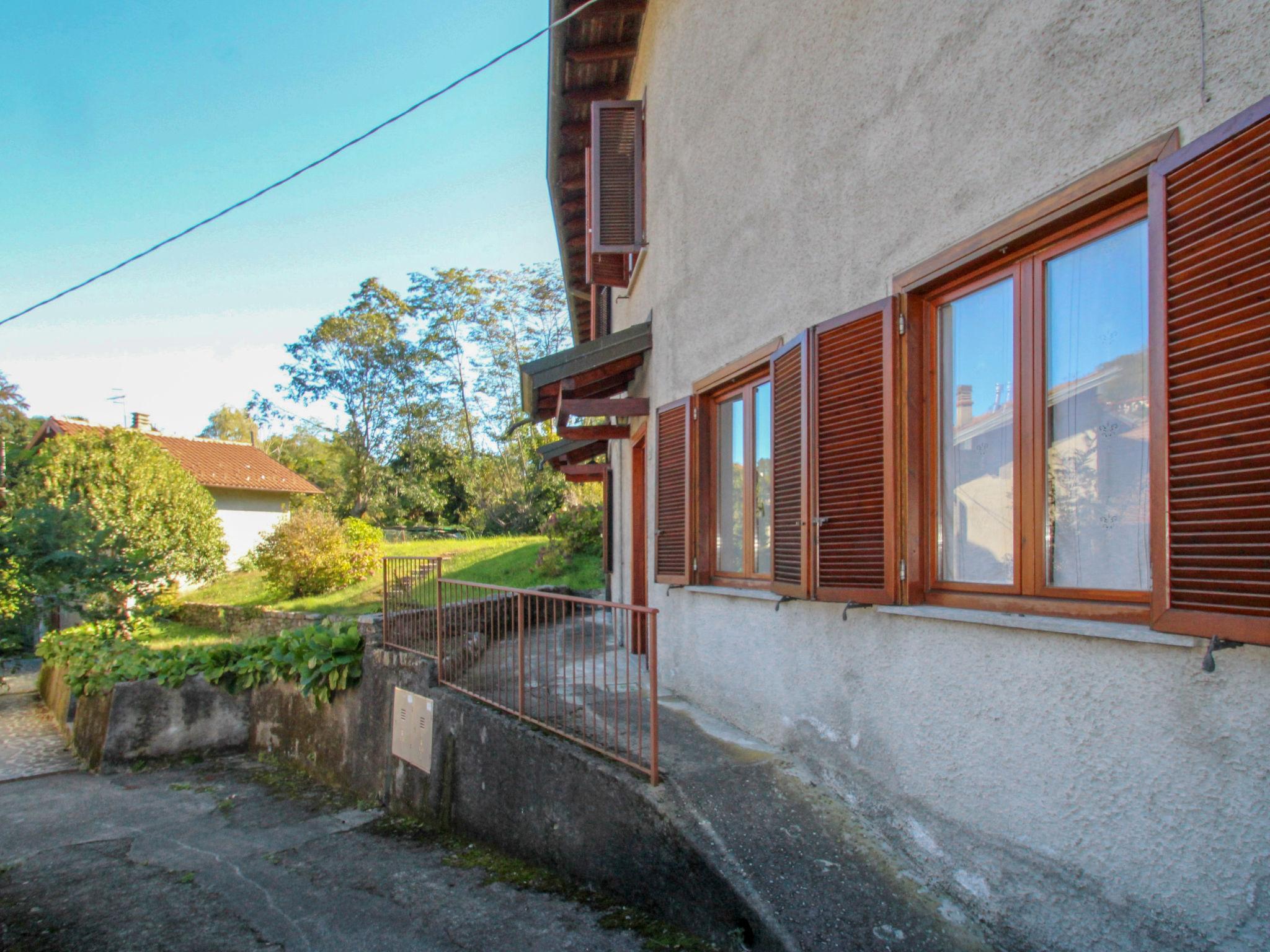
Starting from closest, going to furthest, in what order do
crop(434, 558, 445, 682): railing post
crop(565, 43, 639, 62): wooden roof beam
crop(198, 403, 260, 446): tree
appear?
crop(434, 558, 445, 682): railing post < crop(565, 43, 639, 62): wooden roof beam < crop(198, 403, 260, 446): tree

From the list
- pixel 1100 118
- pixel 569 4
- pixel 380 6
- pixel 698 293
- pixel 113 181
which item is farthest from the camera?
pixel 113 181

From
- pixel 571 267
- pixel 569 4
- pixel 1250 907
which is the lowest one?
pixel 1250 907

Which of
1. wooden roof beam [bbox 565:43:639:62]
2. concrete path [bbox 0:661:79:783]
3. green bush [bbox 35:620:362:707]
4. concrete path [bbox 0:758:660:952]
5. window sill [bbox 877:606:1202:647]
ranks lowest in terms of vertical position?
concrete path [bbox 0:661:79:783]

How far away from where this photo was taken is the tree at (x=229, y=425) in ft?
195

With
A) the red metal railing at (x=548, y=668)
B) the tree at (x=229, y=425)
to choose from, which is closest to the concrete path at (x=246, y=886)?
the red metal railing at (x=548, y=668)

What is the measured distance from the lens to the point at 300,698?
8.78 meters

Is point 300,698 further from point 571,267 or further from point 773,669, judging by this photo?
point 571,267

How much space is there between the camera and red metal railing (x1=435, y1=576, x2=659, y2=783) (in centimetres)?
428

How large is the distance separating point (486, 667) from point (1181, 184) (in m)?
5.30

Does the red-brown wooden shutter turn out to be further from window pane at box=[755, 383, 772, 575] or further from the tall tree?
the tall tree

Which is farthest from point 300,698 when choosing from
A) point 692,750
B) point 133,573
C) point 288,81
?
point 288,81

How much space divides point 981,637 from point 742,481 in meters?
2.47

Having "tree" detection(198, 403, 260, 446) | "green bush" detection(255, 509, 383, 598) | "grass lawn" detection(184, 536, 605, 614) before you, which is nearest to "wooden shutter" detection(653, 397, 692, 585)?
"grass lawn" detection(184, 536, 605, 614)

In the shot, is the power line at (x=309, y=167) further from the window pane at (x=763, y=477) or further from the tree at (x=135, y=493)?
the window pane at (x=763, y=477)
